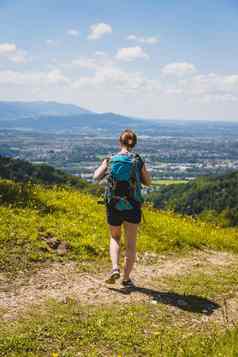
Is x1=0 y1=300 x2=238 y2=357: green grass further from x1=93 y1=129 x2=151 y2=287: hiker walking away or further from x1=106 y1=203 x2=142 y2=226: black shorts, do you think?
x1=106 y1=203 x2=142 y2=226: black shorts

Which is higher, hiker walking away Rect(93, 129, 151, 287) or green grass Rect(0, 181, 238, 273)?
hiker walking away Rect(93, 129, 151, 287)

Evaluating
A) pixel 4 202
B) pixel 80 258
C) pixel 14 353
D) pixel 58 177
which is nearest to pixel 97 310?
pixel 14 353

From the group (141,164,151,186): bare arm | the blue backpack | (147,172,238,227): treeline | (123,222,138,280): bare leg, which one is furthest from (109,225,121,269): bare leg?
(147,172,238,227): treeline

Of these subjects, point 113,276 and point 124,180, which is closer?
point 124,180

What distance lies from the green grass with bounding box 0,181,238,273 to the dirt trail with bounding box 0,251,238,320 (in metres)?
0.66

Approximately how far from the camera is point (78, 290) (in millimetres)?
8719

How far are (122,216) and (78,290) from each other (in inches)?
59.4

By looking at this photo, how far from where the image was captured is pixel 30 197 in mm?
14352

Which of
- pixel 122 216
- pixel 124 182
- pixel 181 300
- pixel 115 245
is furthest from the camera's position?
pixel 115 245

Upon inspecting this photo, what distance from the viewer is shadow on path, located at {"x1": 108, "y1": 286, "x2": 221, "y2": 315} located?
8.55m

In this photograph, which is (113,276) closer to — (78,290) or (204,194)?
(78,290)

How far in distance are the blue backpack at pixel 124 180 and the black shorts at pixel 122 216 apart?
0.26 ft

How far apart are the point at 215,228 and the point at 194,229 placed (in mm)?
2136

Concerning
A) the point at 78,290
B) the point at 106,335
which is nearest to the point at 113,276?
the point at 78,290
